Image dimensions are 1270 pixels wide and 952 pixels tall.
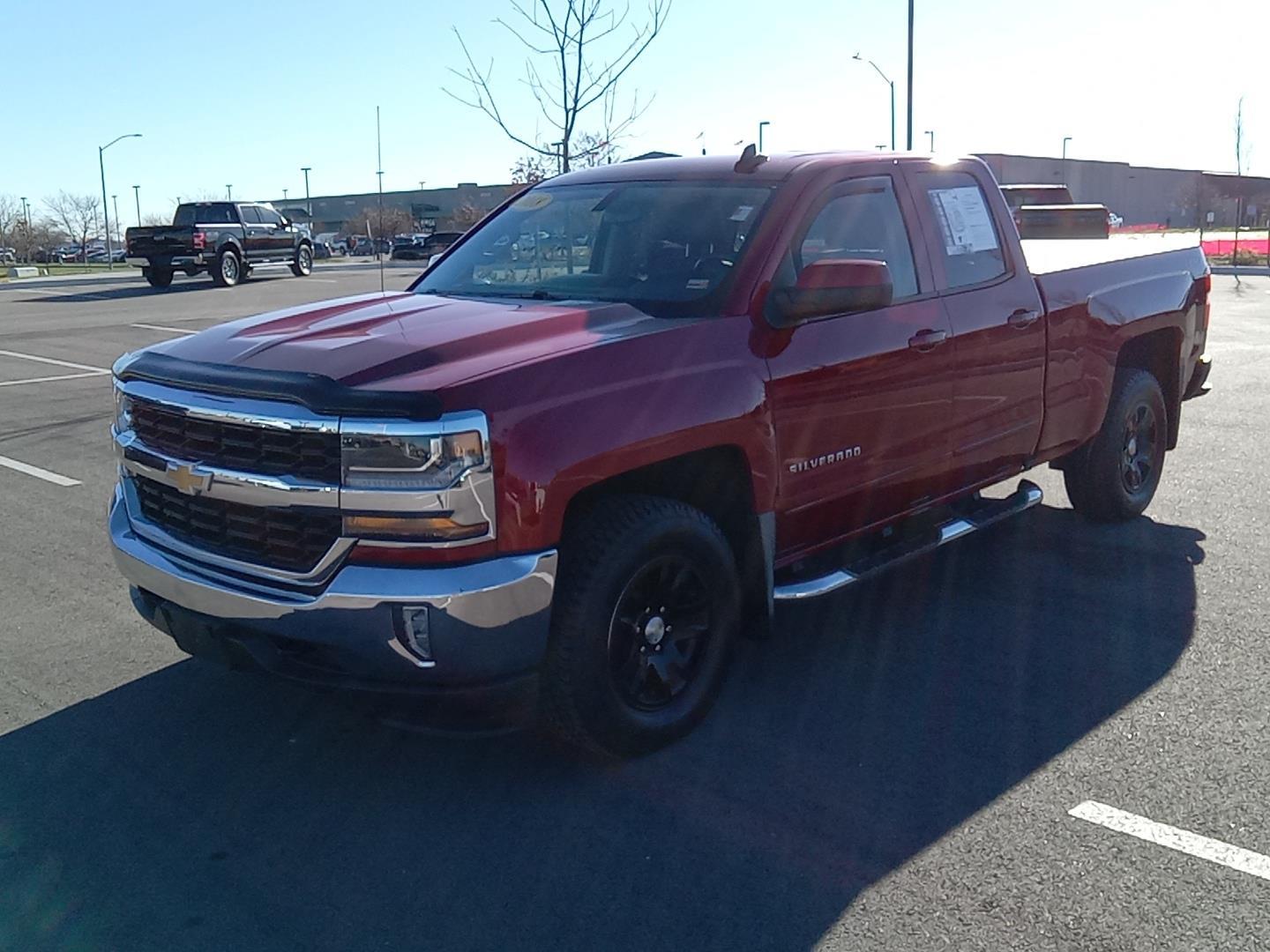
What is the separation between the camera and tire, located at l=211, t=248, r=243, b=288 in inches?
1145

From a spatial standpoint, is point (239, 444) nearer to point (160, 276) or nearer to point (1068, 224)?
point (1068, 224)

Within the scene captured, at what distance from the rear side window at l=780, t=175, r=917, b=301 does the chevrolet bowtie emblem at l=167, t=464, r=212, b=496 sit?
2246 mm

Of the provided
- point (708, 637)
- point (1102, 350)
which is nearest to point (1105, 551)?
point (1102, 350)

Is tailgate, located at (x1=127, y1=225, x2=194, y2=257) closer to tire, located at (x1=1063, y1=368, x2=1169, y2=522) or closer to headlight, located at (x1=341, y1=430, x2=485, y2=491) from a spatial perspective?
tire, located at (x1=1063, y1=368, x2=1169, y2=522)

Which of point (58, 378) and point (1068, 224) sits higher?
point (1068, 224)

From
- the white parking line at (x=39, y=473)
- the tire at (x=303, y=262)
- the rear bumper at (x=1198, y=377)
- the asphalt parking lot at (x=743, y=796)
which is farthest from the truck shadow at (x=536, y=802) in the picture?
the tire at (x=303, y=262)

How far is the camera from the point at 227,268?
96.5 ft

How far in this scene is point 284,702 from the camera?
176 inches

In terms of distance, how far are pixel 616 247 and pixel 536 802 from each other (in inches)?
87.6

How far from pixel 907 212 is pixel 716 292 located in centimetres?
125

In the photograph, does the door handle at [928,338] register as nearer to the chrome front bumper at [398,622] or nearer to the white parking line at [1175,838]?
the white parking line at [1175,838]

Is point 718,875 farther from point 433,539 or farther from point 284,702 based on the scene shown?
point 284,702

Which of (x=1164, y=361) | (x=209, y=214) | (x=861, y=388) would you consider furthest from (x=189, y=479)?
(x=209, y=214)

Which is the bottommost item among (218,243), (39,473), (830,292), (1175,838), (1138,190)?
(1175,838)
